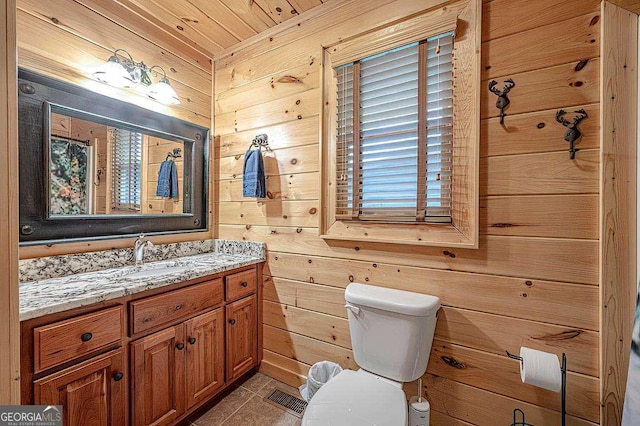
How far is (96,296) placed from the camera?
1.13m

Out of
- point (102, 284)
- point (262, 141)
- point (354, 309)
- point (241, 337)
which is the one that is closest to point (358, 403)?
point (354, 309)

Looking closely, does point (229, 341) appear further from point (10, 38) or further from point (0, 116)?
point (10, 38)

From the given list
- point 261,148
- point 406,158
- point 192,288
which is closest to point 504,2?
point 406,158

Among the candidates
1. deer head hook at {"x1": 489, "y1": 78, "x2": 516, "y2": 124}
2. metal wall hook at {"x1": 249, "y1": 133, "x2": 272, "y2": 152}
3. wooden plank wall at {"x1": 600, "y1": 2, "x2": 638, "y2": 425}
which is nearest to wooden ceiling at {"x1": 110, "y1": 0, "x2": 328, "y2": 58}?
metal wall hook at {"x1": 249, "y1": 133, "x2": 272, "y2": 152}

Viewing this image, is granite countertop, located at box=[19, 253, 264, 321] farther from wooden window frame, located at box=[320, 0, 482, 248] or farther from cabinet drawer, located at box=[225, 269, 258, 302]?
wooden window frame, located at box=[320, 0, 482, 248]

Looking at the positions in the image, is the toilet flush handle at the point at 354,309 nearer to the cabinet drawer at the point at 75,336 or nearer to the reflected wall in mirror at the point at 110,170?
the cabinet drawer at the point at 75,336

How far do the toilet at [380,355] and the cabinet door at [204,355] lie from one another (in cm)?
77

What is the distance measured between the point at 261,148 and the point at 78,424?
168 cm

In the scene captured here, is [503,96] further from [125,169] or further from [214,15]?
[125,169]

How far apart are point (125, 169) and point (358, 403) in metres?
1.86

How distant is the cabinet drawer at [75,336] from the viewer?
997 millimetres

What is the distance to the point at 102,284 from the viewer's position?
1303mm

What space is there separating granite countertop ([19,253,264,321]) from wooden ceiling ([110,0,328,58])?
157 cm

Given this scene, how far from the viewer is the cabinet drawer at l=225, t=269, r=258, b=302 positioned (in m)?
1.77
